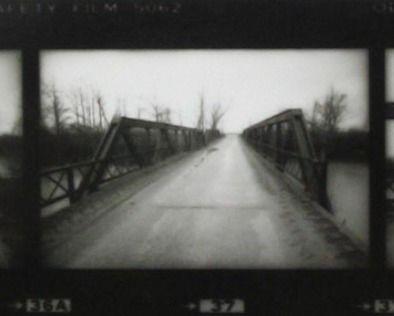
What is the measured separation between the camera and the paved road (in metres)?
2.28

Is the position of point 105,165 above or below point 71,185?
above

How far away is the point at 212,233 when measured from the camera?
337cm

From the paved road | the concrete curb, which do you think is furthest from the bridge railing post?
the concrete curb

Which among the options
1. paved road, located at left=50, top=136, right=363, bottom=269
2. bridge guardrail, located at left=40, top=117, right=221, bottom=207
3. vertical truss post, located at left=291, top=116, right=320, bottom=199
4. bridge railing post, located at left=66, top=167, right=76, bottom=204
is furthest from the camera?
vertical truss post, located at left=291, top=116, right=320, bottom=199

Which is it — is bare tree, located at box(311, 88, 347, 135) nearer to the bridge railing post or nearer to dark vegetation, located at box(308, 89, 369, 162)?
dark vegetation, located at box(308, 89, 369, 162)

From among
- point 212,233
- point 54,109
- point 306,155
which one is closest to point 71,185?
point 212,233

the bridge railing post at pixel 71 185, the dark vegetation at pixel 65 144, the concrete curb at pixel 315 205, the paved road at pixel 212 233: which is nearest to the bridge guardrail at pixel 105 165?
the bridge railing post at pixel 71 185

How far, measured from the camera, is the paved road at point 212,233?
2281 millimetres

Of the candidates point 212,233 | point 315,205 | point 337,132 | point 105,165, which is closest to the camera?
point 337,132

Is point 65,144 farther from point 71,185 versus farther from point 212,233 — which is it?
point 71,185

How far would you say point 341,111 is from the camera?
2270mm

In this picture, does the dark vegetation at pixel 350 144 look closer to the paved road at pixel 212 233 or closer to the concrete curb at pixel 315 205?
the concrete curb at pixel 315 205
